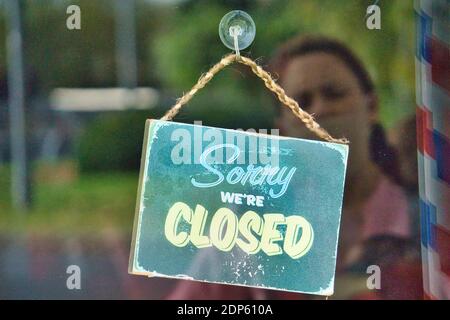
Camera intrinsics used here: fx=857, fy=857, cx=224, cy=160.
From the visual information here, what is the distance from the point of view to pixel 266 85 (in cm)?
262

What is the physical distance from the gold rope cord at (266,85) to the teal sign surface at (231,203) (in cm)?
Answer: 4

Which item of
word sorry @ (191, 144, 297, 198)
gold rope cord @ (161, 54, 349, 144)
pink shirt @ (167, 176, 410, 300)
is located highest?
gold rope cord @ (161, 54, 349, 144)

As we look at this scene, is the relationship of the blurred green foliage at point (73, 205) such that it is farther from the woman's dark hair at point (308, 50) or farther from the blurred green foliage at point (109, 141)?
the woman's dark hair at point (308, 50)

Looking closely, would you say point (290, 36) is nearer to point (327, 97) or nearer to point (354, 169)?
point (327, 97)

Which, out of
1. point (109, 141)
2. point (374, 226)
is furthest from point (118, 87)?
point (374, 226)

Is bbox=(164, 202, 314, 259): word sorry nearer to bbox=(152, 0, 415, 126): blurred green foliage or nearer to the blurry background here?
the blurry background

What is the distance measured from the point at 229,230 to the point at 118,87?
555mm

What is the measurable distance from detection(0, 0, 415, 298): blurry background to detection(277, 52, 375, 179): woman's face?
2.5 inches

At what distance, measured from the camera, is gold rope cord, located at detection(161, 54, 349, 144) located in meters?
2.62

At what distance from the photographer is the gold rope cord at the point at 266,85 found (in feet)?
8.60

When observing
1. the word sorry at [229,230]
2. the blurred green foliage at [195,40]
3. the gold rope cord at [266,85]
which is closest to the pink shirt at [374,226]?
the word sorry at [229,230]

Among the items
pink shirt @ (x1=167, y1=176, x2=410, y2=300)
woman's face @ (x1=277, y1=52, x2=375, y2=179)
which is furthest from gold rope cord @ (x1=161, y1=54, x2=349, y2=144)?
pink shirt @ (x1=167, y1=176, x2=410, y2=300)
